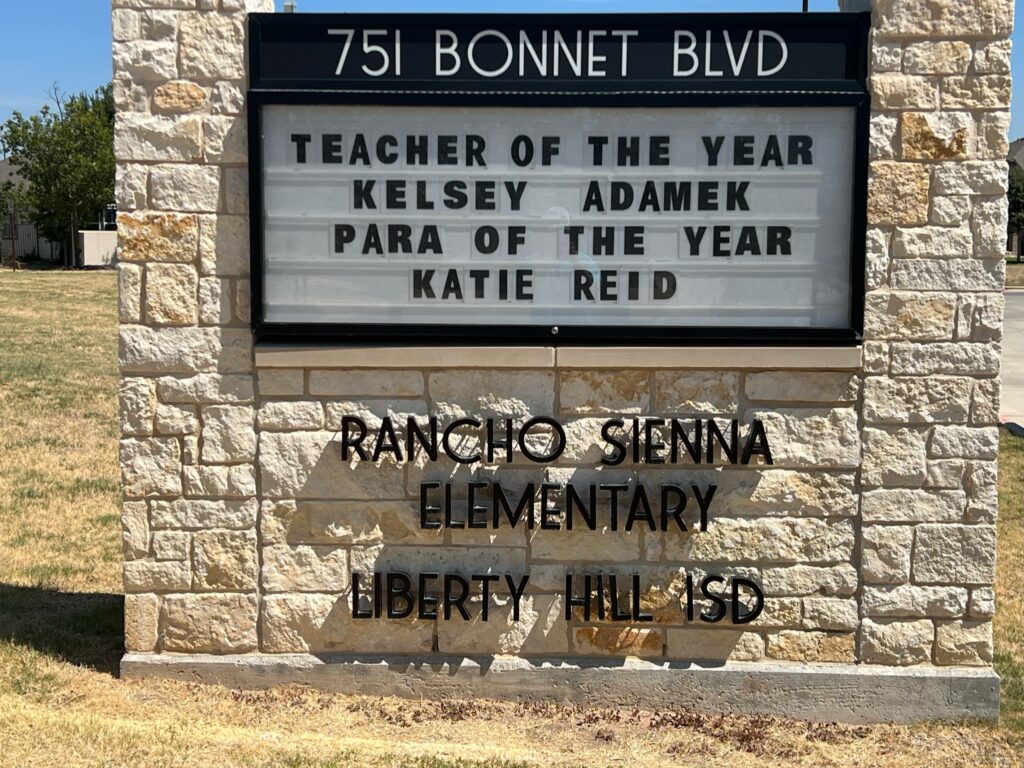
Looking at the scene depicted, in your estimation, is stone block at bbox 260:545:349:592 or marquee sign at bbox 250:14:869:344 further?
stone block at bbox 260:545:349:592

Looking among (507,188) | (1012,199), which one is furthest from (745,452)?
(1012,199)

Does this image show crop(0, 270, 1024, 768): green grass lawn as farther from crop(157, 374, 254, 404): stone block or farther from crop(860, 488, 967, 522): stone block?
→ crop(157, 374, 254, 404): stone block

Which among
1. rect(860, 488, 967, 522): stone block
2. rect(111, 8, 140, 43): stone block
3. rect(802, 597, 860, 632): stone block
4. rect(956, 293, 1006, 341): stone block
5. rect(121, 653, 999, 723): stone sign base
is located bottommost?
rect(121, 653, 999, 723): stone sign base

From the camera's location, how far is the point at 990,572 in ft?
16.6

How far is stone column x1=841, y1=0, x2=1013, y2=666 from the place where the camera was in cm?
485

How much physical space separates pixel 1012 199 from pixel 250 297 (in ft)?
195

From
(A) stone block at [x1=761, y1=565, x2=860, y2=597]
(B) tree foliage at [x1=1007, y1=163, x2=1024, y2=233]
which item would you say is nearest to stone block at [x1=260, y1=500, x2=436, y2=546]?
(A) stone block at [x1=761, y1=565, x2=860, y2=597]

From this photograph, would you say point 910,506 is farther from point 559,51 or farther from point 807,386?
point 559,51

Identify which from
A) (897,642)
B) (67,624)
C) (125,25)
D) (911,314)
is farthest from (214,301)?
(897,642)

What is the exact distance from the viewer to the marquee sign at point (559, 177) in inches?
193

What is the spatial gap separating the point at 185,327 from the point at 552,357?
1674mm

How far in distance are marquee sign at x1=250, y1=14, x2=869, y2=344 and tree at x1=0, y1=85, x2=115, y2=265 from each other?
48897mm

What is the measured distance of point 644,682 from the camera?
514cm

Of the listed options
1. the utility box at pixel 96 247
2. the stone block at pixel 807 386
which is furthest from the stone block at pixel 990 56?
the utility box at pixel 96 247
